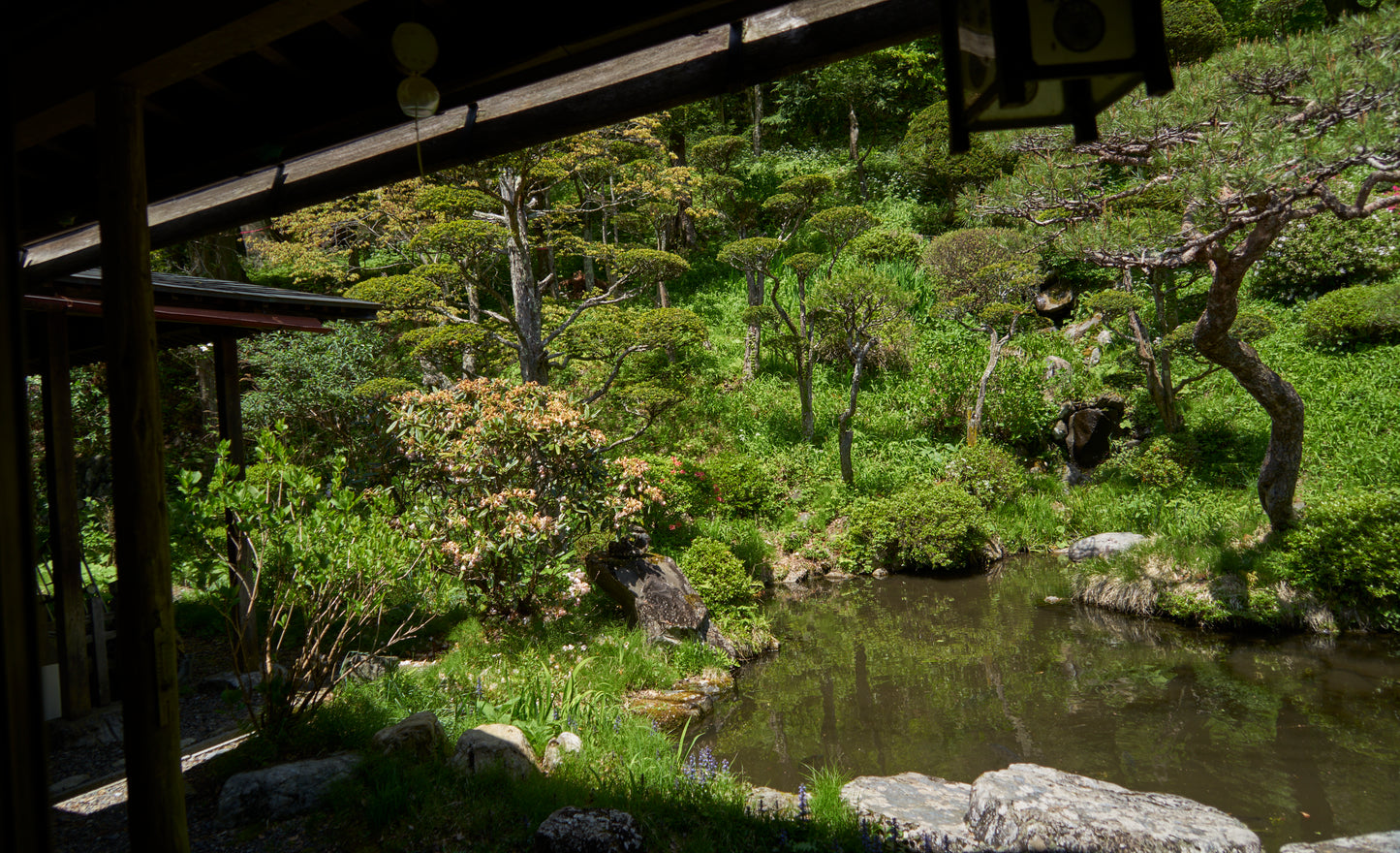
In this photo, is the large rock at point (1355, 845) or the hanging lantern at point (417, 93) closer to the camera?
the hanging lantern at point (417, 93)

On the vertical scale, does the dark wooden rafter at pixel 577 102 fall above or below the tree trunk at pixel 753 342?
below

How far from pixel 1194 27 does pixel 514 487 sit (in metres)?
10.6

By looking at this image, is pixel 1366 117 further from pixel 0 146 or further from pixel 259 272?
pixel 259 272

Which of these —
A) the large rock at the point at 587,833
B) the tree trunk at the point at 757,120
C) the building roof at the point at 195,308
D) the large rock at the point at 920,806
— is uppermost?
the tree trunk at the point at 757,120

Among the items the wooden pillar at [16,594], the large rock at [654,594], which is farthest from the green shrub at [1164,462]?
the wooden pillar at [16,594]

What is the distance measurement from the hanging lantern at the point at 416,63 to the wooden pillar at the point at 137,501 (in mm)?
766

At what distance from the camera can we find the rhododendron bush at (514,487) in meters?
6.27

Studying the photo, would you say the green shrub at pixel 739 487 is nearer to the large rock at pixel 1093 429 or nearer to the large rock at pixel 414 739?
the large rock at pixel 1093 429

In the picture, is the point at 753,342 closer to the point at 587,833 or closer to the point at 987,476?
the point at 987,476

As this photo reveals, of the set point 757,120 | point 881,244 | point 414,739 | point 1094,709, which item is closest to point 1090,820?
point 1094,709

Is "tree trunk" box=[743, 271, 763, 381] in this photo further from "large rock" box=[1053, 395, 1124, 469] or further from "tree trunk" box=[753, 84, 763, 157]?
"tree trunk" box=[753, 84, 763, 157]

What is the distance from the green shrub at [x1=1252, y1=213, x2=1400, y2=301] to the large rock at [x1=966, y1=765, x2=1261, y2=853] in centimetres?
1003

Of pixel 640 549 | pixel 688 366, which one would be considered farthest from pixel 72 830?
pixel 688 366

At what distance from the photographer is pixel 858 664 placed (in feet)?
22.1
